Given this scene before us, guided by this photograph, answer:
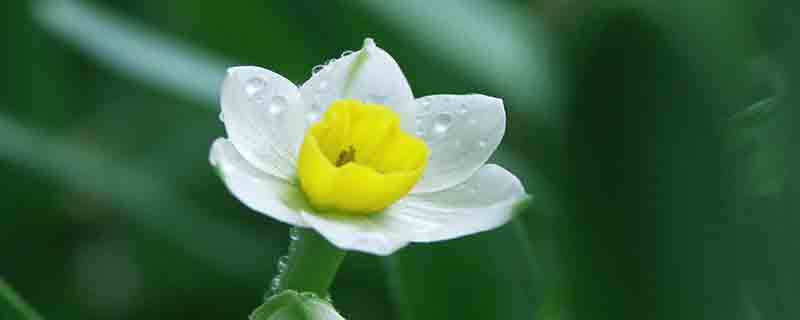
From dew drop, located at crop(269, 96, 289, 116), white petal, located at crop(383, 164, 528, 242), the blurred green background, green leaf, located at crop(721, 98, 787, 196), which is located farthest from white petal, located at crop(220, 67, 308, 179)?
green leaf, located at crop(721, 98, 787, 196)

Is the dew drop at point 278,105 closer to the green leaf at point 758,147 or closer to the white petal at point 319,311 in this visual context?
the white petal at point 319,311

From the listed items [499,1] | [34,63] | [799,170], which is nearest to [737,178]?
[799,170]

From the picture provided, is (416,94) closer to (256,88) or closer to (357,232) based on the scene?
(256,88)

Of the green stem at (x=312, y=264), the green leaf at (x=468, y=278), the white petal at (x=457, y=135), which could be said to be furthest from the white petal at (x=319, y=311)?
the green leaf at (x=468, y=278)

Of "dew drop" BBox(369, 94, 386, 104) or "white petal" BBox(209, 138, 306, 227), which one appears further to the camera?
"dew drop" BBox(369, 94, 386, 104)

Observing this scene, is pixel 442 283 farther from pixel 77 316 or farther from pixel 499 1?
pixel 499 1

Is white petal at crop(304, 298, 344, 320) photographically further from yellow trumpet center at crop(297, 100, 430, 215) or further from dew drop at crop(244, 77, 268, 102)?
dew drop at crop(244, 77, 268, 102)

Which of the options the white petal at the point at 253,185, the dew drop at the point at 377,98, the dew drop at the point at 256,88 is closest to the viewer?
the white petal at the point at 253,185
